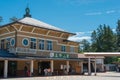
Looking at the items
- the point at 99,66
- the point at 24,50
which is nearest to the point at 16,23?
the point at 24,50

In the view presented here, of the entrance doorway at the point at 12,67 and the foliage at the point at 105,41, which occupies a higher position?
the foliage at the point at 105,41

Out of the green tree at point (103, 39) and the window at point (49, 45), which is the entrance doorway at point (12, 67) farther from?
the green tree at point (103, 39)

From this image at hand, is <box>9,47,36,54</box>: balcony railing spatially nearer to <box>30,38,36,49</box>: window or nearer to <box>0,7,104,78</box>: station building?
<box>0,7,104,78</box>: station building

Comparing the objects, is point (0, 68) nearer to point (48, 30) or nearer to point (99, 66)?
point (48, 30)

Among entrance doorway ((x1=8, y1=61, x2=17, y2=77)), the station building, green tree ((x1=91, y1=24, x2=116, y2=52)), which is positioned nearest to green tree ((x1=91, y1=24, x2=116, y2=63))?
green tree ((x1=91, y1=24, x2=116, y2=52))

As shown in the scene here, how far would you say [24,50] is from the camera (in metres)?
33.2

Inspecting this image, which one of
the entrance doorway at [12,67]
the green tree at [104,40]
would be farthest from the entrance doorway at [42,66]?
the green tree at [104,40]

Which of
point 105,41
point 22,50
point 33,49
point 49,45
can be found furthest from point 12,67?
point 105,41

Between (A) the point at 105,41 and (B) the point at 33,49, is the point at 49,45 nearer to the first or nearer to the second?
(B) the point at 33,49

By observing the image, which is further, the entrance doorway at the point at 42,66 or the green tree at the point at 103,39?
the green tree at the point at 103,39

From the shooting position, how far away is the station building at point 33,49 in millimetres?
32406

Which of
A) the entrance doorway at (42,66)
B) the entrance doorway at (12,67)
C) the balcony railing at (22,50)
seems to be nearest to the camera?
the balcony railing at (22,50)

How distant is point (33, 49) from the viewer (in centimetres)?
3459

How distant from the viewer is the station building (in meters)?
32.4
